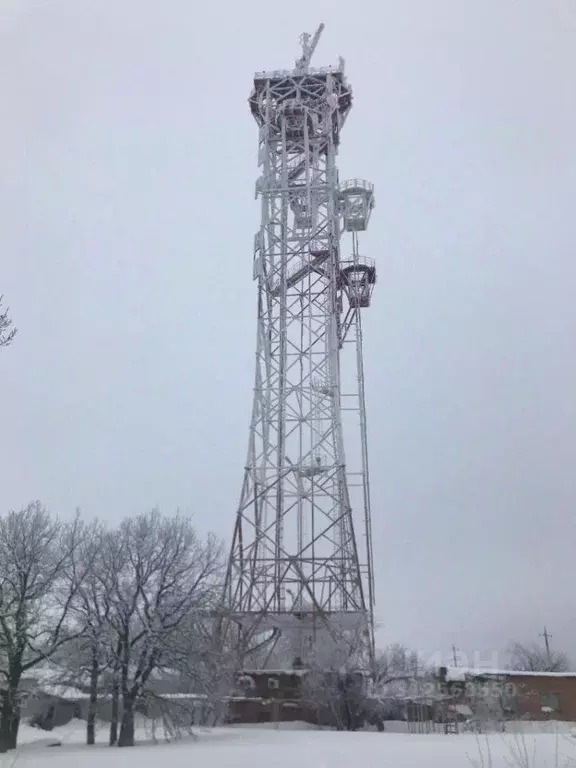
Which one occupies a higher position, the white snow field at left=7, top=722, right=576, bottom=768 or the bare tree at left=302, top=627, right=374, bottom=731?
the bare tree at left=302, top=627, right=374, bottom=731

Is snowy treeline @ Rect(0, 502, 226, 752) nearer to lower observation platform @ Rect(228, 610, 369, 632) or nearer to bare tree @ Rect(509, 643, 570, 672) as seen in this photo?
lower observation platform @ Rect(228, 610, 369, 632)

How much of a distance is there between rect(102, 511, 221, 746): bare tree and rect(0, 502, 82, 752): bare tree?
149cm

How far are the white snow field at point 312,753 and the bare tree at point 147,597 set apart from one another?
2061 millimetres

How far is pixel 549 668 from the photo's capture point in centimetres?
6259

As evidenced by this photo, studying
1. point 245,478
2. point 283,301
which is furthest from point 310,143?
point 245,478

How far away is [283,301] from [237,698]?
15.7 m

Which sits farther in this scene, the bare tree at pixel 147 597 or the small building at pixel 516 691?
the small building at pixel 516 691

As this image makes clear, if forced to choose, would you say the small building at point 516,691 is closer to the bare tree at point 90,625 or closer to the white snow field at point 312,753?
the white snow field at point 312,753

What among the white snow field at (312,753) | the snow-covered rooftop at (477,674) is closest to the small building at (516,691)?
the snow-covered rooftop at (477,674)

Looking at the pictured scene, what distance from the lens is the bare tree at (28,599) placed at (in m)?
21.7

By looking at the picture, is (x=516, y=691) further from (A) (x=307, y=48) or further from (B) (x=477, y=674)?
(A) (x=307, y=48)

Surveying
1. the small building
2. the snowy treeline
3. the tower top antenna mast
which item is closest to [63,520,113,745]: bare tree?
the snowy treeline

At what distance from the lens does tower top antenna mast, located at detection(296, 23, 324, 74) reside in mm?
36594

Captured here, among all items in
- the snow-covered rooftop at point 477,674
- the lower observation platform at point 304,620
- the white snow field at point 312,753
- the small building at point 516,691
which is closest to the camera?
the white snow field at point 312,753
